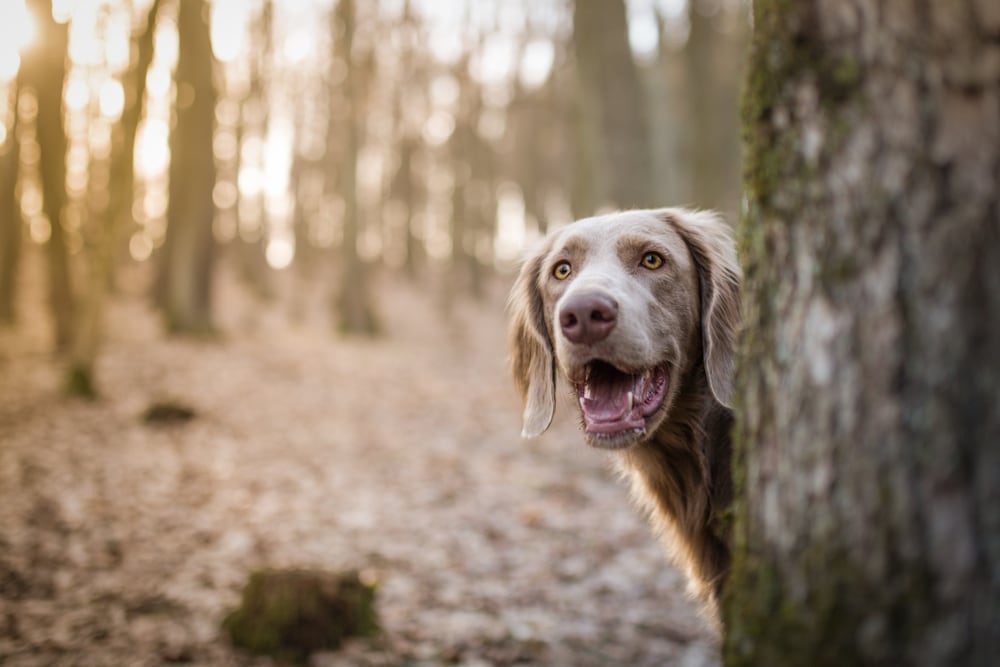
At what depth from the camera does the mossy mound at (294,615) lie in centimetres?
372

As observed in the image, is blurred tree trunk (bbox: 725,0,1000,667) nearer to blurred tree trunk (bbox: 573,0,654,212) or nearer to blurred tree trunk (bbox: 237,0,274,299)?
blurred tree trunk (bbox: 573,0,654,212)

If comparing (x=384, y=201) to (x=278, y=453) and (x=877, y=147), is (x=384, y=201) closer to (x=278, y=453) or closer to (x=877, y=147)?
(x=278, y=453)

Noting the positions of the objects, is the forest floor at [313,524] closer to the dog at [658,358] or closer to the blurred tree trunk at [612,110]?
the dog at [658,358]

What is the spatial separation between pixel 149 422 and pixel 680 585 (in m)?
6.37

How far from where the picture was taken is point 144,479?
262 inches

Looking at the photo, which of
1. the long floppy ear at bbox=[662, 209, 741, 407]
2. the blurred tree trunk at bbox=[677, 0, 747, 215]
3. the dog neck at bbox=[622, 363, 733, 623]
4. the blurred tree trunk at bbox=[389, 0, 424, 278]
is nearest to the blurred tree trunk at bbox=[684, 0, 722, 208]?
the blurred tree trunk at bbox=[677, 0, 747, 215]

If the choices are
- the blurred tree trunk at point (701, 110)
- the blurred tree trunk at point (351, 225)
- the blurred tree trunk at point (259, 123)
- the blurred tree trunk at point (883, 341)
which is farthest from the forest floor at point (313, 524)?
the blurred tree trunk at point (259, 123)

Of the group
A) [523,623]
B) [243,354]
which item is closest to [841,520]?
[523,623]

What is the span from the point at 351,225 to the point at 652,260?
1453 centimetres

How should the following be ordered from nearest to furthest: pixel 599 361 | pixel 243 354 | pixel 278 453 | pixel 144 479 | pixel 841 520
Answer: pixel 841 520
pixel 599 361
pixel 144 479
pixel 278 453
pixel 243 354

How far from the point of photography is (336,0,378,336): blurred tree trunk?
16.6 m

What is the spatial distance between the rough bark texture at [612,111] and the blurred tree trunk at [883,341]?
5.91 m

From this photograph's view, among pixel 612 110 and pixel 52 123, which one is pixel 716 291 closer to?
pixel 612 110

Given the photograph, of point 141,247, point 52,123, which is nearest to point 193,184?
point 52,123
